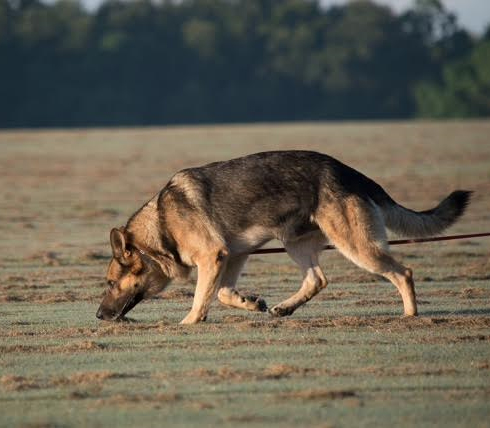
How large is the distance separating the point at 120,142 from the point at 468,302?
1590 inches

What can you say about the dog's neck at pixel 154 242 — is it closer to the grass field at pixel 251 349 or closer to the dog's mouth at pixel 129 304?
the dog's mouth at pixel 129 304

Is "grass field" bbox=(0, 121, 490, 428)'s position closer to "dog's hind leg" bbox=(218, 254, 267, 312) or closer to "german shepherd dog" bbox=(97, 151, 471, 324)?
"dog's hind leg" bbox=(218, 254, 267, 312)

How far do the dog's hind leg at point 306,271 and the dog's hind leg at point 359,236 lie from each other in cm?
64

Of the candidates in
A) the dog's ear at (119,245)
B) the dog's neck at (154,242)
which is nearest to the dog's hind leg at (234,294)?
the dog's neck at (154,242)

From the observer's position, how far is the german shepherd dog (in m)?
9.87

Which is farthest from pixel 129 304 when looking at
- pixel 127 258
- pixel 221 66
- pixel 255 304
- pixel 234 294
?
pixel 221 66

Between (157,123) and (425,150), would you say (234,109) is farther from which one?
(425,150)

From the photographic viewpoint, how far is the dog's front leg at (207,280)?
9773mm

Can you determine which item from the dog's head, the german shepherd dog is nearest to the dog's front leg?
the german shepherd dog

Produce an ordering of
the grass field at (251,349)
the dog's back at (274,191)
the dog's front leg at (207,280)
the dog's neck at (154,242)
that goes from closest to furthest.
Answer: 1. the grass field at (251,349)
2. the dog's front leg at (207,280)
3. the dog's back at (274,191)
4. the dog's neck at (154,242)

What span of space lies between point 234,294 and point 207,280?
682mm

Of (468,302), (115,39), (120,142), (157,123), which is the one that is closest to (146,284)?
(468,302)

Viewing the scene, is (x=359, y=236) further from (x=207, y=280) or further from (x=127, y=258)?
(x=127, y=258)

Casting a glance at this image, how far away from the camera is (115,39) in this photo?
93500 millimetres
